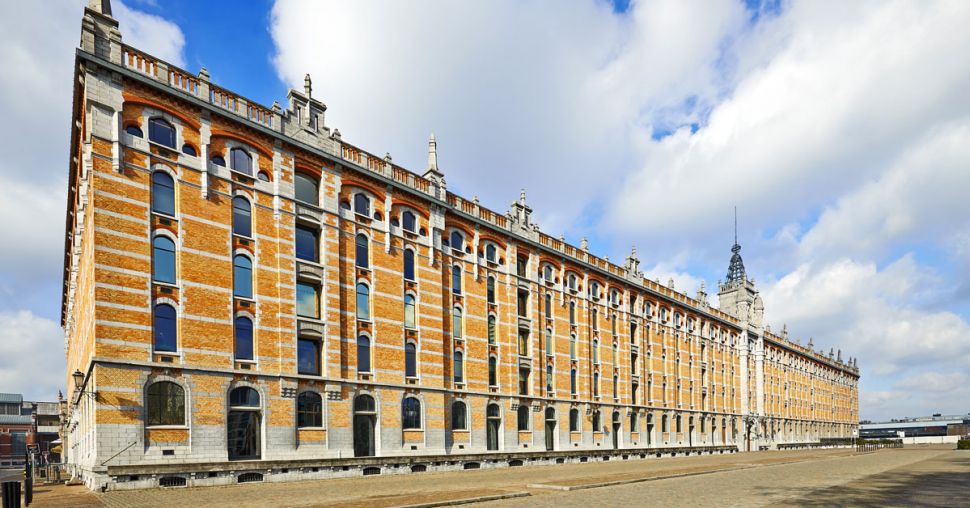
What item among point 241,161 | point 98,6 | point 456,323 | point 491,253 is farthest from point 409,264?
point 98,6

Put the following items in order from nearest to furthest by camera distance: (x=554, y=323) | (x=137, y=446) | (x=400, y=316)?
1. (x=137, y=446)
2. (x=400, y=316)
3. (x=554, y=323)

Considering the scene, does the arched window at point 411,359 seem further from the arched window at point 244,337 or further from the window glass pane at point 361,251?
the arched window at point 244,337

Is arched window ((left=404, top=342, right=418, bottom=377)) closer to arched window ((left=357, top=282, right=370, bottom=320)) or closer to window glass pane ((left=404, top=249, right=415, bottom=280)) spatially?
arched window ((left=357, top=282, right=370, bottom=320))

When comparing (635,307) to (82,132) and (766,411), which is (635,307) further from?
(82,132)

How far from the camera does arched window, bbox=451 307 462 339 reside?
39.8m

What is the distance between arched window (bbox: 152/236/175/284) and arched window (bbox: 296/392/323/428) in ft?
27.2

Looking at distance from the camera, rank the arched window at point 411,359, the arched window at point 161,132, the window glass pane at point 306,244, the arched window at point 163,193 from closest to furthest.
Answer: the arched window at point 163,193 → the arched window at point 161,132 → the window glass pane at point 306,244 → the arched window at point 411,359

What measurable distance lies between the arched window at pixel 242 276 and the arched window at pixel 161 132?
225 inches

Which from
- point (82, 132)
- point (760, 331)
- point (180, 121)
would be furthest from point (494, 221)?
point (760, 331)

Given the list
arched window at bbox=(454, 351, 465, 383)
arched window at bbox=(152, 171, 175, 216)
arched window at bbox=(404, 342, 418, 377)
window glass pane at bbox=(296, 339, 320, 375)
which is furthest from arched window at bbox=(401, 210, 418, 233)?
arched window at bbox=(152, 171, 175, 216)

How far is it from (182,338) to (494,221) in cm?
2348

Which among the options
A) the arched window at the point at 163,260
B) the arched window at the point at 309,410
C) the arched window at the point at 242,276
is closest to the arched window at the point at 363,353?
the arched window at the point at 309,410

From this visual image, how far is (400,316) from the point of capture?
35656 millimetres

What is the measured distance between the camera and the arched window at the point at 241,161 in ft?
95.6
